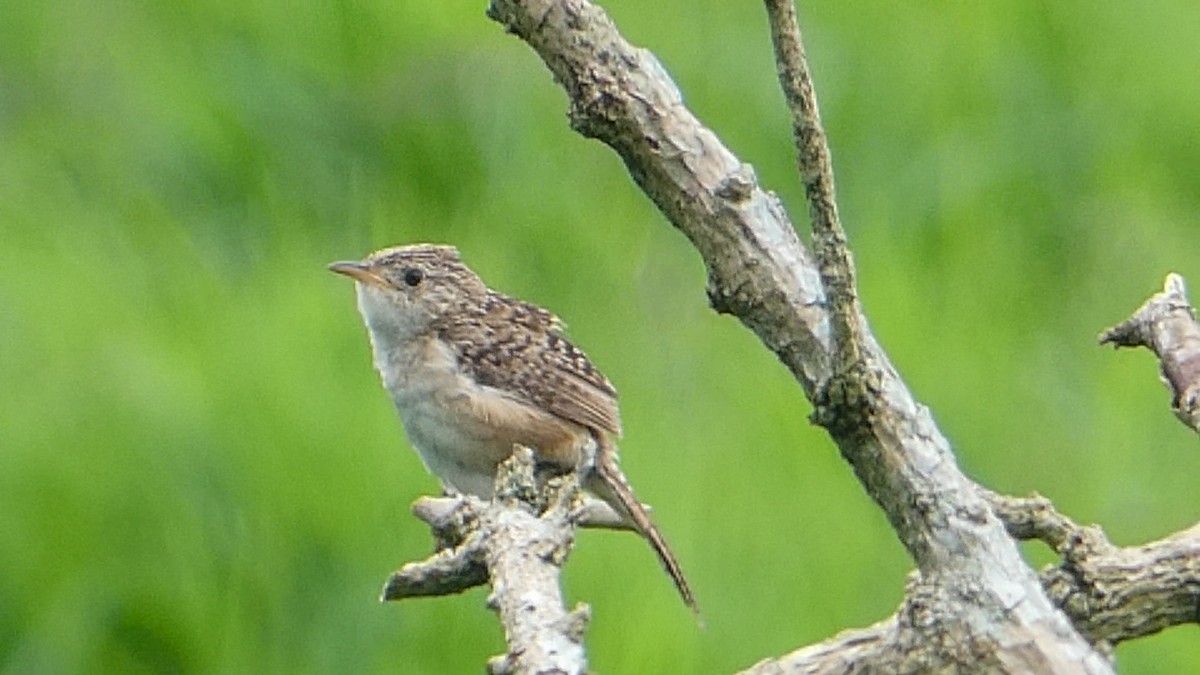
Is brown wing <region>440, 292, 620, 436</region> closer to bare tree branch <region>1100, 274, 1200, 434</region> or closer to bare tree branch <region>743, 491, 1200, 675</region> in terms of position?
bare tree branch <region>1100, 274, 1200, 434</region>

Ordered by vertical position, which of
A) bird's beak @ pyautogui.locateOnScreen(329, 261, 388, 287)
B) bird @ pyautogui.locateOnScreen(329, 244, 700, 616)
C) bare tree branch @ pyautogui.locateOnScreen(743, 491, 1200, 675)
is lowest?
bare tree branch @ pyautogui.locateOnScreen(743, 491, 1200, 675)

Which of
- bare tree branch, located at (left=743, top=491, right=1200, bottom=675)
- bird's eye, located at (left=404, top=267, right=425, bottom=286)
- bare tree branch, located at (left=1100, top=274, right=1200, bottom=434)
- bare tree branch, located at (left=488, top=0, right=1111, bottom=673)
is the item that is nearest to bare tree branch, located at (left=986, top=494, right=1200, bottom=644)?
bare tree branch, located at (left=743, top=491, right=1200, bottom=675)

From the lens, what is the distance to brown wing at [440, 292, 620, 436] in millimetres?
6516

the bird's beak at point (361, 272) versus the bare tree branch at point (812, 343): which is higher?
the bird's beak at point (361, 272)

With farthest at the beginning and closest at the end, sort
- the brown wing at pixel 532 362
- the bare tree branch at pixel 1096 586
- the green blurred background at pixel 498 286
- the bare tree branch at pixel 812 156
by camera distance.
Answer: the green blurred background at pixel 498 286, the brown wing at pixel 532 362, the bare tree branch at pixel 1096 586, the bare tree branch at pixel 812 156

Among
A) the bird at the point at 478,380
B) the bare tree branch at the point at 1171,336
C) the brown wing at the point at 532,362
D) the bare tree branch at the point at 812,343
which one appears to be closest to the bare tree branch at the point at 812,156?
the bare tree branch at the point at 812,343

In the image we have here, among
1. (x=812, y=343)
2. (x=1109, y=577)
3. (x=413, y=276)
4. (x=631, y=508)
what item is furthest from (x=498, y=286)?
(x=812, y=343)

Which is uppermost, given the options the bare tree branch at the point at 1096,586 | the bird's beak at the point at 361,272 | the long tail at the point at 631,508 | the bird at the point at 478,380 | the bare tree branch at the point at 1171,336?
the bird's beak at the point at 361,272

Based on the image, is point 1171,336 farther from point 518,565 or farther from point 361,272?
point 361,272

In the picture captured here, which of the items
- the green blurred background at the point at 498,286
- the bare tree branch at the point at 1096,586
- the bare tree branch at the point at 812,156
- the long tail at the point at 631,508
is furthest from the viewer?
the green blurred background at the point at 498,286

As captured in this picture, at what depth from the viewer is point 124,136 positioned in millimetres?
9375

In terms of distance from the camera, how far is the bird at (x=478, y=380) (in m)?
6.25

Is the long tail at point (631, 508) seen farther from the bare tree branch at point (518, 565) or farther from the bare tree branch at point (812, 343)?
the bare tree branch at point (812, 343)

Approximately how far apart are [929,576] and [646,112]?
0.70m
